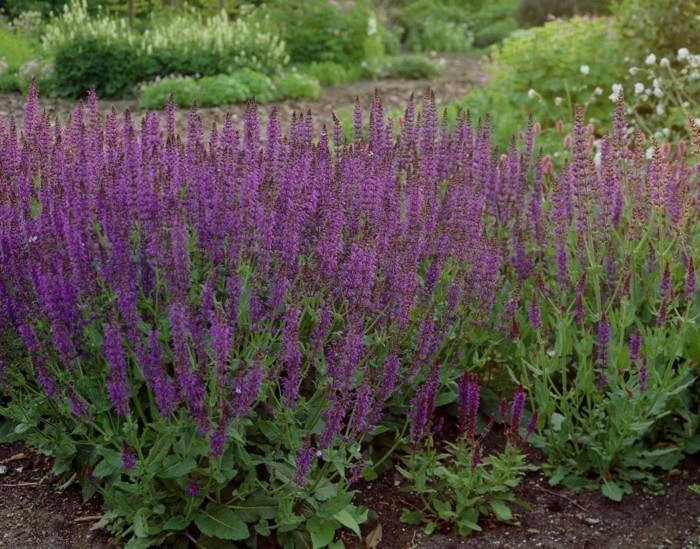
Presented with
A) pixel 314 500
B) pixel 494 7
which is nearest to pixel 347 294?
pixel 314 500

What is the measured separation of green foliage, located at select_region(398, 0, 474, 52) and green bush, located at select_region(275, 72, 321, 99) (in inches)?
234

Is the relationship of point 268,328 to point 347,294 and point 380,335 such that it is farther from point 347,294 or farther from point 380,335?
point 380,335

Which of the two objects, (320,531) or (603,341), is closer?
(320,531)

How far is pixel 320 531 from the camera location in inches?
129

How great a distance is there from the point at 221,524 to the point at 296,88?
406 inches

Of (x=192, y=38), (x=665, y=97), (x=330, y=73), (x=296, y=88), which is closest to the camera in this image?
(x=665, y=97)

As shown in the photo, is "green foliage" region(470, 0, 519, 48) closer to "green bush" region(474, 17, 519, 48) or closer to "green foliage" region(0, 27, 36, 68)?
"green bush" region(474, 17, 519, 48)

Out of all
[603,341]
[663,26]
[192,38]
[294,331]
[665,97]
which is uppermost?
[663,26]

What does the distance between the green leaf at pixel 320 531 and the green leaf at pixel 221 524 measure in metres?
0.24

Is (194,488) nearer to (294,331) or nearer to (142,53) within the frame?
(294,331)

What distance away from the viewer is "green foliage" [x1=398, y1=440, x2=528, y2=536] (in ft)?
11.4

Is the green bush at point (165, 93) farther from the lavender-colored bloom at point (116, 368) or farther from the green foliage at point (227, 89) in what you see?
the lavender-colored bloom at point (116, 368)

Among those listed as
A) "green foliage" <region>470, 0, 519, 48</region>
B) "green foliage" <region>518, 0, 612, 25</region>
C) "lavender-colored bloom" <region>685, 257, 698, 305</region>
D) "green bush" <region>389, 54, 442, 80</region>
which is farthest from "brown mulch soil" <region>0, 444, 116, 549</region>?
"green foliage" <region>470, 0, 519, 48</region>

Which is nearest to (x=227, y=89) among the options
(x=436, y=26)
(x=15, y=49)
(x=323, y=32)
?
(x=15, y=49)
